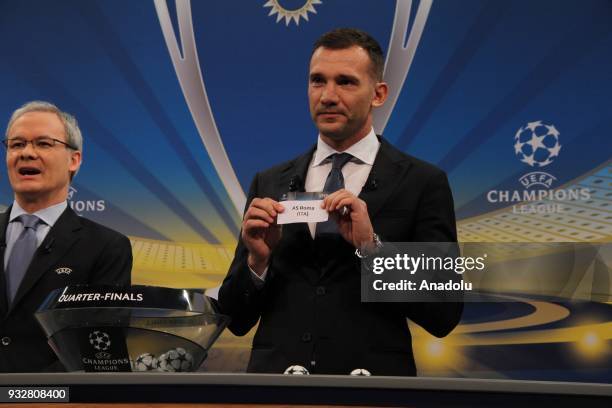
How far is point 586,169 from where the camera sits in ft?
10.6

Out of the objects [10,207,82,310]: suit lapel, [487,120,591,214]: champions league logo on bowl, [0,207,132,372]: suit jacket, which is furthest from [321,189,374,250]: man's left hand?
[487,120,591,214]: champions league logo on bowl

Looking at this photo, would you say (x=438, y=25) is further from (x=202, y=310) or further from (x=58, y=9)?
(x=202, y=310)

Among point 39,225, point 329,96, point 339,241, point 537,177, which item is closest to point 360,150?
point 329,96

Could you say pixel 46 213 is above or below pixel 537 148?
below

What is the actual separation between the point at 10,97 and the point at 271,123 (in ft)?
3.95

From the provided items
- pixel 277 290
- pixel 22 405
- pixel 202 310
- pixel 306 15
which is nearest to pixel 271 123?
pixel 306 15

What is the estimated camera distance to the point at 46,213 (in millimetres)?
2512

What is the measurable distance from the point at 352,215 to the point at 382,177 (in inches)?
10.0

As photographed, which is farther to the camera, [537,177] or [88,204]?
[88,204]

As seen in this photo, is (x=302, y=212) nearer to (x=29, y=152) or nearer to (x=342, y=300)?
(x=342, y=300)

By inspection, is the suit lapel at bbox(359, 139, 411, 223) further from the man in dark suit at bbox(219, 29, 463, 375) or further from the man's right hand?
the man's right hand

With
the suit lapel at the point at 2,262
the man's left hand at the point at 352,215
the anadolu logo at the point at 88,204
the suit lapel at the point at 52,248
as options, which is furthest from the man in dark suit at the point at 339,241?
the anadolu logo at the point at 88,204

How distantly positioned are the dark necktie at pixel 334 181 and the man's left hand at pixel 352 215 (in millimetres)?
108

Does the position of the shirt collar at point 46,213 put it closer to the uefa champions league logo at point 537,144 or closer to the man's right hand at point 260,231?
the man's right hand at point 260,231
